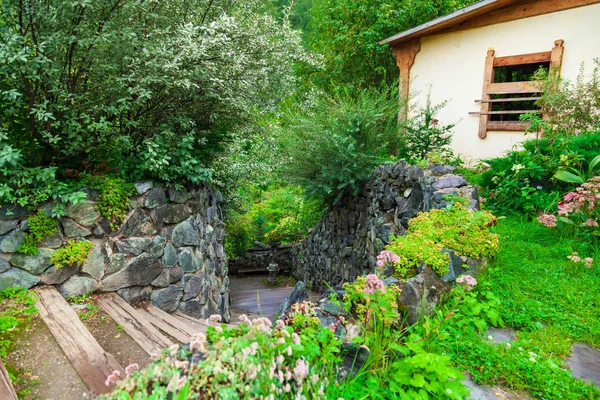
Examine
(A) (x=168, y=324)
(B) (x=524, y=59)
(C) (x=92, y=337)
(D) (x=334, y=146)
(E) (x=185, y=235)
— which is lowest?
(A) (x=168, y=324)

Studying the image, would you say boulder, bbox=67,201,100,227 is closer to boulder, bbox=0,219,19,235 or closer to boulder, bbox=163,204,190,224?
boulder, bbox=0,219,19,235

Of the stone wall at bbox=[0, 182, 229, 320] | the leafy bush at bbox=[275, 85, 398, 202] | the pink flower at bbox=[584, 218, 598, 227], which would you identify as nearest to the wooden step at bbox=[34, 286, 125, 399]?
the stone wall at bbox=[0, 182, 229, 320]

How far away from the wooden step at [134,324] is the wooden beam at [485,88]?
296 inches

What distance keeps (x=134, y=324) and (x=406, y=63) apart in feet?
28.3

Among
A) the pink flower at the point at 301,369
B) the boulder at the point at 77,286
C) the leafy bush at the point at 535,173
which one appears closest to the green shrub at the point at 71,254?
the boulder at the point at 77,286

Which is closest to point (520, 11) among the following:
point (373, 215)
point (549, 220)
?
point (373, 215)

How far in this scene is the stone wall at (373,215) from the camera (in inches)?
179

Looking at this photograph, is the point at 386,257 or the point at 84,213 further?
the point at 84,213

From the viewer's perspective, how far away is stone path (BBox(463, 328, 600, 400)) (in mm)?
1888

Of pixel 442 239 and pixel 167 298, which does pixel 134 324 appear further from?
pixel 442 239

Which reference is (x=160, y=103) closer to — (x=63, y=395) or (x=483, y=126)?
(x=63, y=395)

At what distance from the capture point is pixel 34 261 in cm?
326

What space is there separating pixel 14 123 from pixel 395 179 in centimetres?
463

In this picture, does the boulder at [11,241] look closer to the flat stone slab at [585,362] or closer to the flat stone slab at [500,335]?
the flat stone slab at [500,335]
